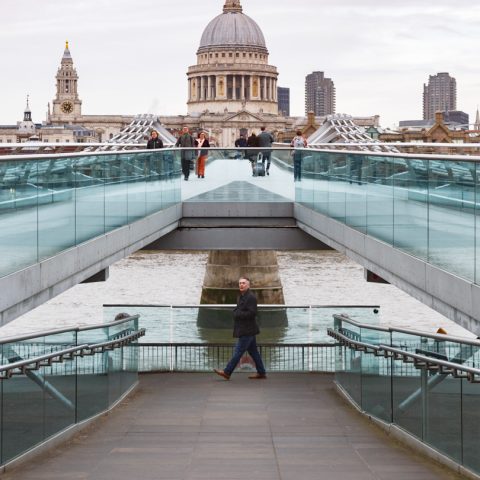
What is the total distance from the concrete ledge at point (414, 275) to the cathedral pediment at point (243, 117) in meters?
157

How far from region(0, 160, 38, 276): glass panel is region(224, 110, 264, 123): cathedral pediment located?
539ft

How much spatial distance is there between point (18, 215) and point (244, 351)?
5154mm

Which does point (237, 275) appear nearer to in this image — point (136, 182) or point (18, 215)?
point (136, 182)

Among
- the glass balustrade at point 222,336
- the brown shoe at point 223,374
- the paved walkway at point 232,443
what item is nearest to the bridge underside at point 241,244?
the glass balustrade at point 222,336

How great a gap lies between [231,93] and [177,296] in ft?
432

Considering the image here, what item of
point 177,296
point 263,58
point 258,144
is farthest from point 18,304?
point 263,58

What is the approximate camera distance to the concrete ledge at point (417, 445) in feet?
28.9

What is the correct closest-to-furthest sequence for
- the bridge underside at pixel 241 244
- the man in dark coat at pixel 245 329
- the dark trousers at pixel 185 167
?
the bridge underside at pixel 241 244
the man in dark coat at pixel 245 329
the dark trousers at pixel 185 167

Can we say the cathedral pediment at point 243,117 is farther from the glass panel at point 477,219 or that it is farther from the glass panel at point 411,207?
the glass panel at point 477,219

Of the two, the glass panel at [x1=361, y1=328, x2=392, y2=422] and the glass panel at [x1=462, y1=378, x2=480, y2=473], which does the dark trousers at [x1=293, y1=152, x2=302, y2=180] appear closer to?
the glass panel at [x1=361, y1=328, x2=392, y2=422]

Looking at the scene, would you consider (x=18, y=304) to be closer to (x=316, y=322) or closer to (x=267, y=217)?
(x=316, y=322)

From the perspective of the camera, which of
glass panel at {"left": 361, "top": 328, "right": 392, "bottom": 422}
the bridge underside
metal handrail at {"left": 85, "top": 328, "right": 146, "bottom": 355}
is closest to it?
the bridge underside

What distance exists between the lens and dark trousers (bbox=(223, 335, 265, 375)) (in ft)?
48.7

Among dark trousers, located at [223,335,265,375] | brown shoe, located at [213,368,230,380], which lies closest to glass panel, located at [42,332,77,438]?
dark trousers, located at [223,335,265,375]
